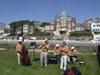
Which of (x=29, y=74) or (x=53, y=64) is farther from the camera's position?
(x=53, y=64)

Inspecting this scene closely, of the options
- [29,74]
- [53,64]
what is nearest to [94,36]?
[53,64]

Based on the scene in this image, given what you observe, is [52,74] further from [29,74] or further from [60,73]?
[29,74]

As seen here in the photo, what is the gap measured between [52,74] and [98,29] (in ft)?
161

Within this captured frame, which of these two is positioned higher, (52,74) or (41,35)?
(41,35)

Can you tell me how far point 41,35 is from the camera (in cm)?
4922

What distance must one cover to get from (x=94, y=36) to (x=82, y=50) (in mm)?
28873

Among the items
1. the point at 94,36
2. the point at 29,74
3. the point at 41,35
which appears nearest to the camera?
the point at 29,74

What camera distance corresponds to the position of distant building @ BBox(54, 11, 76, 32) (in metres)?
56.5

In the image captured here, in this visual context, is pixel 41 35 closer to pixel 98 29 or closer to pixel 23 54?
pixel 98 29

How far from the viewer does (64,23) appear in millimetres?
57281

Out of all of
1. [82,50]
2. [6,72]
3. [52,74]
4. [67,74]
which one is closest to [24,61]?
[6,72]

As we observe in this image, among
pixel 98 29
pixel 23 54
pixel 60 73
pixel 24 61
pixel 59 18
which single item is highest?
pixel 59 18

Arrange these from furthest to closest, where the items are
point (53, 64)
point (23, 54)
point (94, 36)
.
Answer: point (94, 36) < point (53, 64) < point (23, 54)

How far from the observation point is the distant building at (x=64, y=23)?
2225 inches
